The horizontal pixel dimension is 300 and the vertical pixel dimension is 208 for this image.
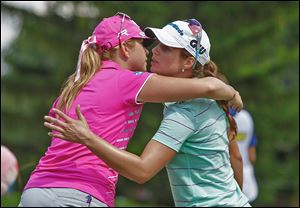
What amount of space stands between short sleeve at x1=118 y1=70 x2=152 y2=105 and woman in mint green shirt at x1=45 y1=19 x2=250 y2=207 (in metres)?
0.21

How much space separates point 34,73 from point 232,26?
668 centimetres

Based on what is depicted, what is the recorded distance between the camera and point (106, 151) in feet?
12.8

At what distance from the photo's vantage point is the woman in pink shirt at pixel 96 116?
418cm

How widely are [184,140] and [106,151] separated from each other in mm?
502

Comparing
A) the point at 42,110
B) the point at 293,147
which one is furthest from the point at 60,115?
the point at 293,147

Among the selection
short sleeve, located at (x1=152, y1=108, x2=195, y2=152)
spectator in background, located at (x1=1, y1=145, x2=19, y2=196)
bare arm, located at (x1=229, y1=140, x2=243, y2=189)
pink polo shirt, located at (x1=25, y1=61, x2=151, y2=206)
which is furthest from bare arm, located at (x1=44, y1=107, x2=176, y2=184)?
spectator in background, located at (x1=1, y1=145, x2=19, y2=196)

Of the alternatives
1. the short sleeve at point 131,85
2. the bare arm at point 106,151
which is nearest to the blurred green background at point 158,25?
the short sleeve at point 131,85

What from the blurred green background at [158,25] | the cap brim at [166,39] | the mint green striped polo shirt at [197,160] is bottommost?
the blurred green background at [158,25]

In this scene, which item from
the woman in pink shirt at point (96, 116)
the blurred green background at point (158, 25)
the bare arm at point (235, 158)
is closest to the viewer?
the woman in pink shirt at point (96, 116)

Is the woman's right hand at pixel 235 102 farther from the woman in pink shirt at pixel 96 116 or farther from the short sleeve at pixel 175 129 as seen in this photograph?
the short sleeve at pixel 175 129

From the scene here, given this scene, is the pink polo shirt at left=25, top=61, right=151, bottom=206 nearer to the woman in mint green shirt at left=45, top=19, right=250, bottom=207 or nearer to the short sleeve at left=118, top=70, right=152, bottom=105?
the short sleeve at left=118, top=70, right=152, bottom=105

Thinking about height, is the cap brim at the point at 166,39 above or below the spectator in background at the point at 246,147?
above

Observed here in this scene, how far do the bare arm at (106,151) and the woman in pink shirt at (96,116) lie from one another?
0.82ft

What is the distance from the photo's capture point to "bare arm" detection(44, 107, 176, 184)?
3895 millimetres
